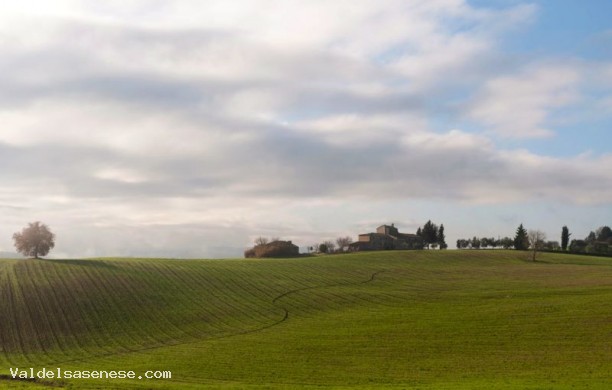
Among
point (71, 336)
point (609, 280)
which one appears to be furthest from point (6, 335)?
point (609, 280)

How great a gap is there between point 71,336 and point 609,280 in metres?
72.4

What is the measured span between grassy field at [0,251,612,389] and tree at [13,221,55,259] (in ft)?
79.3

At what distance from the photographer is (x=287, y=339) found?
54.0 m

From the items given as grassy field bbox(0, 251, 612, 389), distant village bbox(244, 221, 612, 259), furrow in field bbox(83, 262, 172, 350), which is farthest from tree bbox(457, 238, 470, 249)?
furrow in field bbox(83, 262, 172, 350)

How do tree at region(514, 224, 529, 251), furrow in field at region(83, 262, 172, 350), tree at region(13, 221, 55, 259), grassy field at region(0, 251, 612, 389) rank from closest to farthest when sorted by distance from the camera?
grassy field at region(0, 251, 612, 389)
furrow in field at region(83, 262, 172, 350)
tree at region(13, 221, 55, 259)
tree at region(514, 224, 529, 251)

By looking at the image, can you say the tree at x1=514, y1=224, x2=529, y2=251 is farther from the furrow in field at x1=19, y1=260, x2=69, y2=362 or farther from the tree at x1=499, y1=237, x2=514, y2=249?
the furrow in field at x1=19, y1=260, x2=69, y2=362

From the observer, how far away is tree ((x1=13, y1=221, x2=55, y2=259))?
120500 mm

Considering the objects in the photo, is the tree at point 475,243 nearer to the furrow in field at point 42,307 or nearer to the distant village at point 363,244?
the distant village at point 363,244

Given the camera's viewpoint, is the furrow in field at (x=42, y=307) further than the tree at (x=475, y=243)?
No

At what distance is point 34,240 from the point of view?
121000mm

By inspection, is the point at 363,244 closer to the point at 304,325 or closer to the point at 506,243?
the point at 506,243

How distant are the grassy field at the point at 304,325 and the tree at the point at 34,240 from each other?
24.2 metres

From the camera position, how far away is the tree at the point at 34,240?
12050 centimetres

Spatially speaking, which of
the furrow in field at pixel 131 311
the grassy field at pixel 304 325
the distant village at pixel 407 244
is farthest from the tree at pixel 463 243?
the furrow in field at pixel 131 311
